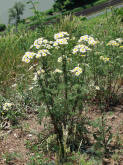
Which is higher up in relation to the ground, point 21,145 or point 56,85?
point 56,85

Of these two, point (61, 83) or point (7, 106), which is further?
point (7, 106)

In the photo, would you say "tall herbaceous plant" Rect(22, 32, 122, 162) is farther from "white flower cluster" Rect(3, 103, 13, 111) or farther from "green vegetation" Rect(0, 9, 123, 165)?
"white flower cluster" Rect(3, 103, 13, 111)

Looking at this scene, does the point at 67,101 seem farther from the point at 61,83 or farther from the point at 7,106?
the point at 7,106

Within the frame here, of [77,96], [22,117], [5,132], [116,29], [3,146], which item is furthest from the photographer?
[116,29]

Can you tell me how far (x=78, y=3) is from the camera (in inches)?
1191

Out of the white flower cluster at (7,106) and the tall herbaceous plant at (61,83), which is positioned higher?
the tall herbaceous plant at (61,83)

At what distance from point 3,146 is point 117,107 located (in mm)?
1995

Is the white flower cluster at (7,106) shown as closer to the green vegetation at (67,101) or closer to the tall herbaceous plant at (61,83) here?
the green vegetation at (67,101)

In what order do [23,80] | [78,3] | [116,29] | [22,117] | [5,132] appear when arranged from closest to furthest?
1. [5,132]
2. [22,117]
3. [23,80]
4. [116,29]
5. [78,3]

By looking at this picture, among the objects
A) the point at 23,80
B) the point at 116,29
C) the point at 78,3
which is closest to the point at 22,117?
the point at 23,80

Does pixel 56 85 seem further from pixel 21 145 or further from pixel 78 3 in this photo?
pixel 78 3

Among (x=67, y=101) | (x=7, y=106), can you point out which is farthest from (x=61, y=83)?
(x=7, y=106)

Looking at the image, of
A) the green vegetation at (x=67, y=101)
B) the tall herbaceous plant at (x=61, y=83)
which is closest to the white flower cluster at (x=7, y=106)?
the green vegetation at (x=67, y=101)

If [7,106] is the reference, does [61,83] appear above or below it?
above
